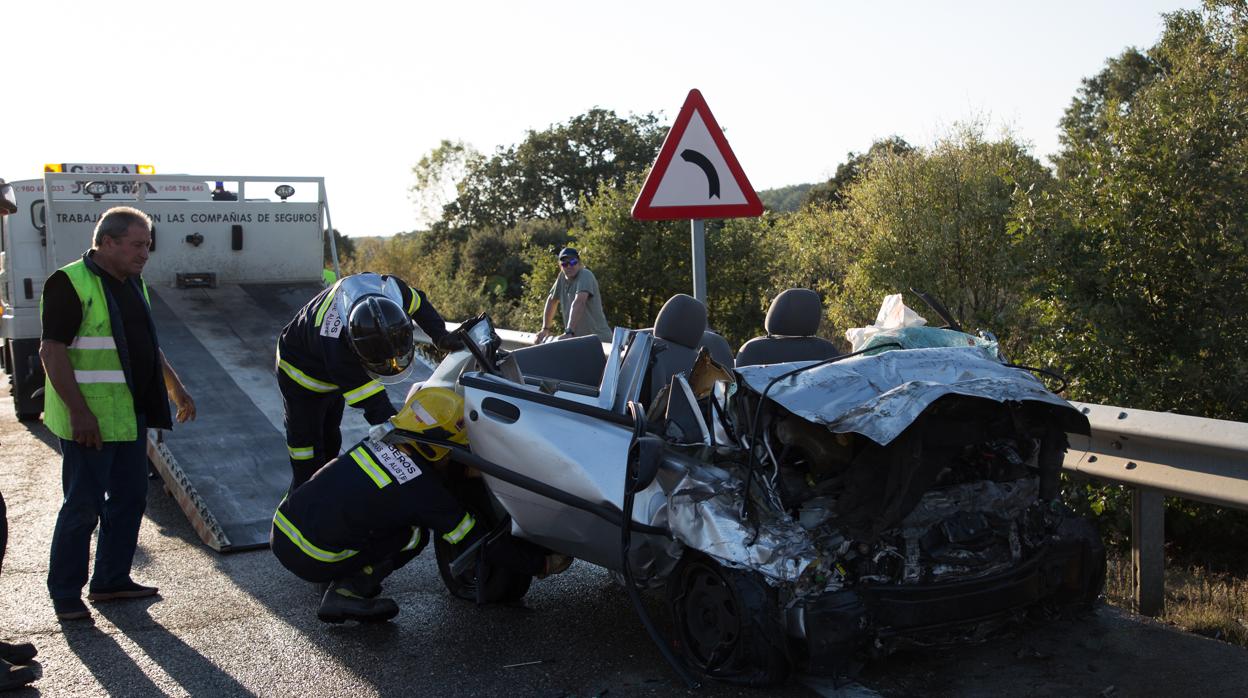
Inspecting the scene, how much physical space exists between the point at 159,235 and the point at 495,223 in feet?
122

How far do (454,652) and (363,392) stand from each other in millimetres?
1399

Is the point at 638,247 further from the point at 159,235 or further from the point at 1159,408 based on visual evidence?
the point at 1159,408

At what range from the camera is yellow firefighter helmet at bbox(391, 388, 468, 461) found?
16.7ft

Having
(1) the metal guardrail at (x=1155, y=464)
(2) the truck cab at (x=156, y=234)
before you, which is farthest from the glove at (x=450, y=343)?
(2) the truck cab at (x=156, y=234)

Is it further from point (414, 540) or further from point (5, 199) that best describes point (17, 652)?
point (5, 199)

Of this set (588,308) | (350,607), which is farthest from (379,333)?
(588,308)

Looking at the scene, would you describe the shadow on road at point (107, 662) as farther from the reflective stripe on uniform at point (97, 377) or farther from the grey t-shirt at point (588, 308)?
the grey t-shirt at point (588, 308)

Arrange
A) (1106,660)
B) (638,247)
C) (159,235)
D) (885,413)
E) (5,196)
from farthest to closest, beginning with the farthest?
(638,247) → (159,235) → (5,196) → (1106,660) → (885,413)

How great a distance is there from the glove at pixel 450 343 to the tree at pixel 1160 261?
13.9 ft

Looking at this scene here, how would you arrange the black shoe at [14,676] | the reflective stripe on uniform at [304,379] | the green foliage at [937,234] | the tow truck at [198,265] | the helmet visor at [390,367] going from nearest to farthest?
the black shoe at [14,676] < the helmet visor at [390,367] < the reflective stripe on uniform at [304,379] < the tow truck at [198,265] < the green foliage at [937,234]

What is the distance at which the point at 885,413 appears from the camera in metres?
3.89

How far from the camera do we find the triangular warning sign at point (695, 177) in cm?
674

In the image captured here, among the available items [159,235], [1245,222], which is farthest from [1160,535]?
[159,235]

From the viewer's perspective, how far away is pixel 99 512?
550 centimetres
